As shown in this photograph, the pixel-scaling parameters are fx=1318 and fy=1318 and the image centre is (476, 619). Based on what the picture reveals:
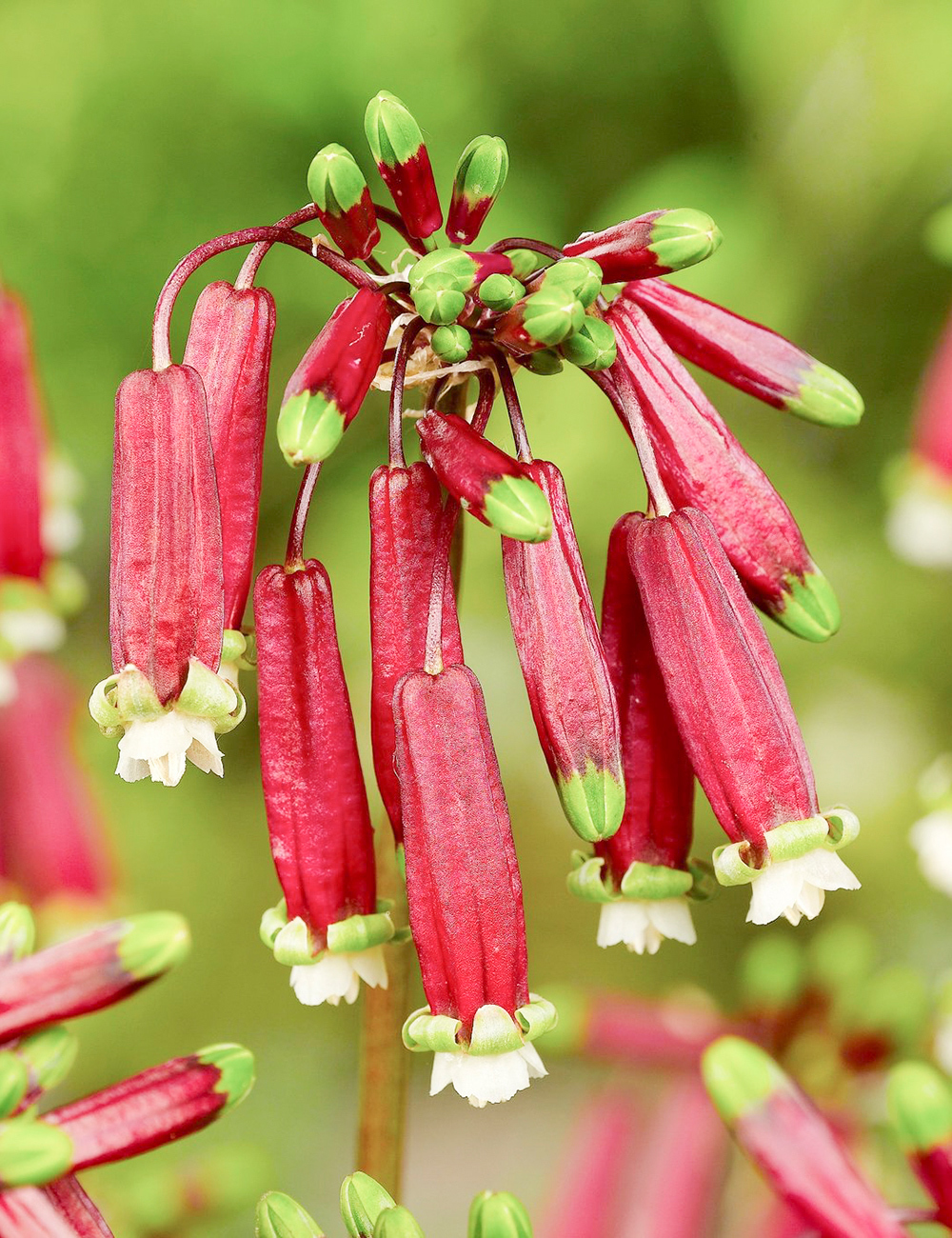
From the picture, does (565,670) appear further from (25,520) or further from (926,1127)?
(25,520)

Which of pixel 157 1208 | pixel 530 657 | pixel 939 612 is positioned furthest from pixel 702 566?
pixel 939 612

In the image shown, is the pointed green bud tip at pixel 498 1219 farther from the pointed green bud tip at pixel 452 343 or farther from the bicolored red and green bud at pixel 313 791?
the pointed green bud tip at pixel 452 343

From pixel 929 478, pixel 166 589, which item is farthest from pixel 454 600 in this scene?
pixel 929 478

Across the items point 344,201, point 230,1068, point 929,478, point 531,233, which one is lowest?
point 230,1068

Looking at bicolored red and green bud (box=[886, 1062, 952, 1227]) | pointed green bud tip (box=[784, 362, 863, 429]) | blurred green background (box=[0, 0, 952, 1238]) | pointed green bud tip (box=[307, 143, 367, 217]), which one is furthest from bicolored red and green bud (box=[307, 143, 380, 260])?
blurred green background (box=[0, 0, 952, 1238])

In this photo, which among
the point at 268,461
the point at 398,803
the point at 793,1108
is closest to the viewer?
the point at 793,1108

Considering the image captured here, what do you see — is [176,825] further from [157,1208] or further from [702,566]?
[702,566]
